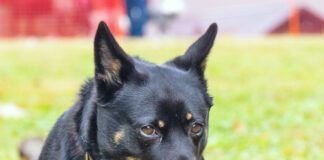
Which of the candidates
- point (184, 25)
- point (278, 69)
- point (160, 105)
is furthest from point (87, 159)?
point (184, 25)

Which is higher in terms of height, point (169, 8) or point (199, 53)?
point (199, 53)

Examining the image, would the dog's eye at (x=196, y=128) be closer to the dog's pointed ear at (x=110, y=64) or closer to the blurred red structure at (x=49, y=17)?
the dog's pointed ear at (x=110, y=64)

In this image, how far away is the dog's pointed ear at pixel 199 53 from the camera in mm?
4852

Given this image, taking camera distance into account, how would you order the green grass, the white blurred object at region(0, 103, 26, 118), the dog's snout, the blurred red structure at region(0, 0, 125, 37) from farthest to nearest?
1. the blurred red structure at region(0, 0, 125, 37)
2. the white blurred object at region(0, 103, 26, 118)
3. the green grass
4. the dog's snout

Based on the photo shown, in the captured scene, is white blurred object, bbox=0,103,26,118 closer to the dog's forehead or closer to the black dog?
the black dog

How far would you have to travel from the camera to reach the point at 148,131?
4.45 metres

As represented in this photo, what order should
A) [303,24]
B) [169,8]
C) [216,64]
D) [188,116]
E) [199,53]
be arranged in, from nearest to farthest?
[188,116] → [199,53] → [216,64] → [169,8] → [303,24]

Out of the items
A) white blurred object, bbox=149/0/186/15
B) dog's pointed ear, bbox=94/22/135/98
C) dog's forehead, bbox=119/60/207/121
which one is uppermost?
dog's pointed ear, bbox=94/22/135/98

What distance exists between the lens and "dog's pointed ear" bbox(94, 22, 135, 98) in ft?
14.6

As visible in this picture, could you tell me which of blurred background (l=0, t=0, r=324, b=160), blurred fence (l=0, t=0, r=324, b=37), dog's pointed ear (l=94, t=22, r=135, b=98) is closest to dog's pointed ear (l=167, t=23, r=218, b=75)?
dog's pointed ear (l=94, t=22, r=135, b=98)

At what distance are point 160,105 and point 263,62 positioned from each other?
36.4ft

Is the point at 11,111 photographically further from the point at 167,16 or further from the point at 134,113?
the point at 167,16

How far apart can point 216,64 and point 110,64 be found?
10331 mm

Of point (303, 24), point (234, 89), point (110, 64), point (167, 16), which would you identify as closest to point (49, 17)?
point (167, 16)
